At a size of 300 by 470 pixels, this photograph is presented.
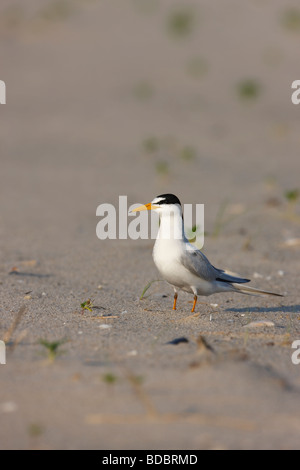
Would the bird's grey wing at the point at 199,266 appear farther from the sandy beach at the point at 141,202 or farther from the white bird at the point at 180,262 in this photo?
the sandy beach at the point at 141,202

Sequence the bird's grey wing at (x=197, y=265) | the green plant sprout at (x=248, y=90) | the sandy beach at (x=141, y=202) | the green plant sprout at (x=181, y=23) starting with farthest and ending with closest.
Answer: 1. the green plant sprout at (x=181, y=23)
2. the green plant sprout at (x=248, y=90)
3. the bird's grey wing at (x=197, y=265)
4. the sandy beach at (x=141, y=202)

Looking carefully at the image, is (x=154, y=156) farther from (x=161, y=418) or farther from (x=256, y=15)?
(x=256, y=15)

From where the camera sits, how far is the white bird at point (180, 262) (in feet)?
13.4

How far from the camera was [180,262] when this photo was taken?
4078 mm

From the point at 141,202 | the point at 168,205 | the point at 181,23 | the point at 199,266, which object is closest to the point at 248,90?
the point at 181,23

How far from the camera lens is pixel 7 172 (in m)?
8.65

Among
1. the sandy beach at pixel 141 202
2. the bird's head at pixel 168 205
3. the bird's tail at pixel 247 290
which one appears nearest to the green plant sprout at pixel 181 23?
the sandy beach at pixel 141 202

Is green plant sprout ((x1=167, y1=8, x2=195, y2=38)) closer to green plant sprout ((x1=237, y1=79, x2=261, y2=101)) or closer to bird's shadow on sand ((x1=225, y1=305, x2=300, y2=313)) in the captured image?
green plant sprout ((x1=237, y1=79, x2=261, y2=101))

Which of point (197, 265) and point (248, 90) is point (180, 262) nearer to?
point (197, 265)

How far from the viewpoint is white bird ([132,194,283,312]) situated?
13.4 ft

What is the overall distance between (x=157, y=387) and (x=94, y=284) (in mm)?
2109

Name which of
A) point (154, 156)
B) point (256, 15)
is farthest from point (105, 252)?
point (256, 15)

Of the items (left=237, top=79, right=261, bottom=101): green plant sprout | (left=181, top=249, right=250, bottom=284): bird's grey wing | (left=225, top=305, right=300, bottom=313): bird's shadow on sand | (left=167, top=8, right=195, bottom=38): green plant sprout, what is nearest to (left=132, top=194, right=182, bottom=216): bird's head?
(left=181, top=249, right=250, bottom=284): bird's grey wing

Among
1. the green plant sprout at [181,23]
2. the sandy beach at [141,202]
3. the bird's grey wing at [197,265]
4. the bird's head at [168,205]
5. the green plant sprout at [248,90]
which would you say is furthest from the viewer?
the green plant sprout at [181,23]
